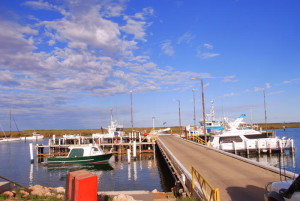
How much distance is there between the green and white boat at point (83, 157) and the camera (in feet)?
123

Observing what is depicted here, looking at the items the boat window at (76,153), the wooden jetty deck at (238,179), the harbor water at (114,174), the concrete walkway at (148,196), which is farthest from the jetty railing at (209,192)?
the boat window at (76,153)

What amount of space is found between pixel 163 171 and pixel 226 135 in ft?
43.7

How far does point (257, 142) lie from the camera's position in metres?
38.5

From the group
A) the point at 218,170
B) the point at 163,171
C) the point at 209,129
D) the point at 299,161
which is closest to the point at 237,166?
the point at 218,170

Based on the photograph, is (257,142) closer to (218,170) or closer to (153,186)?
(153,186)

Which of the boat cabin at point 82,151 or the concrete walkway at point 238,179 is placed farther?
the boat cabin at point 82,151

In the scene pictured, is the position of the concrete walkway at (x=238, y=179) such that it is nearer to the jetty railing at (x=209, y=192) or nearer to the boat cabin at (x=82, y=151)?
the jetty railing at (x=209, y=192)

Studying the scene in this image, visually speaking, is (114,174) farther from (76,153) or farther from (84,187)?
(84,187)

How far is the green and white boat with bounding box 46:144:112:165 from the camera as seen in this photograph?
123 ft

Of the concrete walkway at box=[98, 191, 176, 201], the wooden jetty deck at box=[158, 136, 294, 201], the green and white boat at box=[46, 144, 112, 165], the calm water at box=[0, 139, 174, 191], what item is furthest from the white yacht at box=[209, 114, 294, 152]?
the concrete walkway at box=[98, 191, 176, 201]

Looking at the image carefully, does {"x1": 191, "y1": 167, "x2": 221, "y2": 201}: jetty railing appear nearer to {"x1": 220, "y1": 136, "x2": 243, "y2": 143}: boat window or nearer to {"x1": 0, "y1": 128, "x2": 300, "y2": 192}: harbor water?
{"x1": 0, "y1": 128, "x2": 300, "y2": 192}: harbor water

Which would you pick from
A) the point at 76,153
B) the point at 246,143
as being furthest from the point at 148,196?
the point at 246,143

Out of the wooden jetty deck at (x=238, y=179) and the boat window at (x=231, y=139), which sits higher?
the wooden jetty deck at (x=238, y=179)

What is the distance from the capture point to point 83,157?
3762 cm
